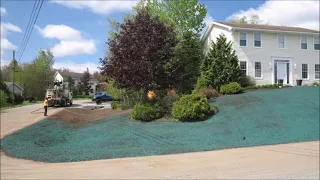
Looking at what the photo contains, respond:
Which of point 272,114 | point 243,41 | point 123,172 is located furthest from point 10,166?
point 243,41

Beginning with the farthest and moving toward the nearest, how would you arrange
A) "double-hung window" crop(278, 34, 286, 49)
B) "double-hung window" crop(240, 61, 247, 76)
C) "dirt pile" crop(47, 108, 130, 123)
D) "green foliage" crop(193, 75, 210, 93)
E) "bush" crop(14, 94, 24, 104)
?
1. "bush" crop(14, 94, 24, 104)
2. "double-hung window" crop(278, 34, 286, 49)
3. "double-hung window" crop(240, 61, 247, 76)
4. "green foliage" crop(193, 75, 210, 93)
5. "dirt pile" crop(47, 108, 130, 123)

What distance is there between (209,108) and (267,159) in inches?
289

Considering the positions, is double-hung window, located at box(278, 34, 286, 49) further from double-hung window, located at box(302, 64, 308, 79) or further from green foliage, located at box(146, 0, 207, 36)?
green foliage, located at box(146, 0, 207, 36)

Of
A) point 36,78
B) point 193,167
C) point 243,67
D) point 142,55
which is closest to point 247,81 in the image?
point 243,67

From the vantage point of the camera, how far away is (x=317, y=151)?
956cm

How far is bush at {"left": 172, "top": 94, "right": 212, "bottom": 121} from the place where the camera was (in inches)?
580

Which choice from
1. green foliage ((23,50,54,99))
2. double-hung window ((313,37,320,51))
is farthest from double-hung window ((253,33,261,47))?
green foliage ((23,50,54,99))

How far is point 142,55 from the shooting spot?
17141 mm

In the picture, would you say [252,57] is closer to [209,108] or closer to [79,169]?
[209,108]

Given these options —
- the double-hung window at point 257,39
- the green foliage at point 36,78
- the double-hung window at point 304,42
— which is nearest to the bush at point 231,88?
the double-hung window at point 257,39

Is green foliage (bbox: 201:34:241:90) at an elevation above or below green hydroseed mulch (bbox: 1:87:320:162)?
above

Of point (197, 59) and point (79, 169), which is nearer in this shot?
point (79, 169)

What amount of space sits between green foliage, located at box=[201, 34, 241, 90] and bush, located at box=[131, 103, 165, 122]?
8635 millimetres

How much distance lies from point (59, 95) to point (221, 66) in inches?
726
